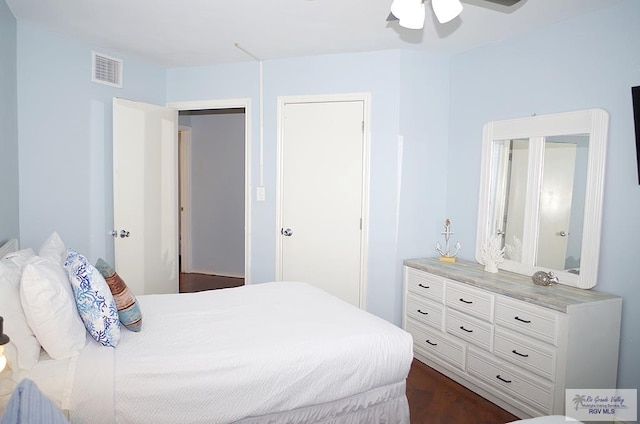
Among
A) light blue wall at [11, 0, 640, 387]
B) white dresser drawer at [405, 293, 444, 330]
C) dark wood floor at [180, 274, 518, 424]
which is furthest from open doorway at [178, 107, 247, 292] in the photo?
dark wood floor at [180, 274, 518, 424]

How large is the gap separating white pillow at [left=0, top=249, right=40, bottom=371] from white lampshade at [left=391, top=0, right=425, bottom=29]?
80.0 inches

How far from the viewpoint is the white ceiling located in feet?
9.00

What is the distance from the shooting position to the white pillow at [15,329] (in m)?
1.67

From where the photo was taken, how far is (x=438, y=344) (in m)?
3.25

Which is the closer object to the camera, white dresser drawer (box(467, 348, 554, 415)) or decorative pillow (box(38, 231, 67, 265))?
decorative pillow (box(38, 231, 67, 265))

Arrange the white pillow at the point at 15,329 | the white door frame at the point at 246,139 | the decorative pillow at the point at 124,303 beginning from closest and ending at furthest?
the white pillow at the point at 15,329
the decorative pillow at the point at 124,303
the white door frame at the point at 246,139

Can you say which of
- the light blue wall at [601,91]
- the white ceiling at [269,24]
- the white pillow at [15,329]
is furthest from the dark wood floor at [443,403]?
the white ceiling at [269,24]

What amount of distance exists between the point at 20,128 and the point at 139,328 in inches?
82.6

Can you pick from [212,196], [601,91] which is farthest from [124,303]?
[212,196]

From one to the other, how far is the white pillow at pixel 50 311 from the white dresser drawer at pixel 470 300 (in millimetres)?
2305

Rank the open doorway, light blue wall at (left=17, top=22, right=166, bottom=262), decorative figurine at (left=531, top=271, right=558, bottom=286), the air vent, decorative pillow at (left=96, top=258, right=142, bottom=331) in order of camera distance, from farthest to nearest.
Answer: the open doorway, the air vent, light blue wall at (left=17, top=22, right=166, bottom=262), decorative figurine at (left=531, top=271, right=558, bottom=286), decorative pillow at (left=96, top=258, right=142, bottom=331)

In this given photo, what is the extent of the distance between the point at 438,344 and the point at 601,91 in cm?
200

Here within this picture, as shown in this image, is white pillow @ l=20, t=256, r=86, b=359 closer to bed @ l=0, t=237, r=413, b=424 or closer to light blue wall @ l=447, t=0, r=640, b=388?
bed @ l=0, t=237, r=413, b=424

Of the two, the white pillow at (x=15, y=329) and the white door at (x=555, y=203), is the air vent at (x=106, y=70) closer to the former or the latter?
the white pillow at (x=15, y=329)
